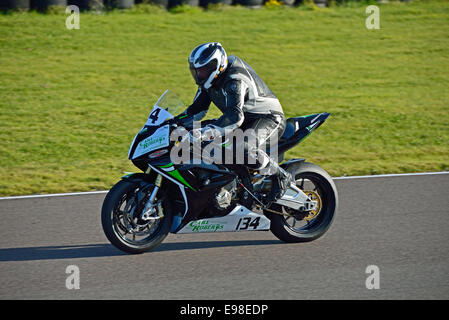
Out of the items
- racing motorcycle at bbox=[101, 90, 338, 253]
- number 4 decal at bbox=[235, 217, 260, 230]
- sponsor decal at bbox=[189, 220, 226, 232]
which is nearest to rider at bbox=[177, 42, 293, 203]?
racing motorcycle at bbox=[101, 90, 338, 253]

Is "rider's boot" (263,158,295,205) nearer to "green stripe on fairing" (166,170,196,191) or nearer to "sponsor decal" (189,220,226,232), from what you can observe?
"sponsor decal" (189,220,226,232)

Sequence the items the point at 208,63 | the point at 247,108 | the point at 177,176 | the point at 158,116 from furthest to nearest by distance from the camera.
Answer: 1. the point at 247,108
2. the point at 158,116
3. the point at 177,176
4. the point at 208,63

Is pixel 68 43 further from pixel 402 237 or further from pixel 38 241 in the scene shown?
pixel 402 237

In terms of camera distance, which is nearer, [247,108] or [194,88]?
[247,108]

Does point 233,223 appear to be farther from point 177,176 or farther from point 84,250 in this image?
point 84,250

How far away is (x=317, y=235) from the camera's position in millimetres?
6609

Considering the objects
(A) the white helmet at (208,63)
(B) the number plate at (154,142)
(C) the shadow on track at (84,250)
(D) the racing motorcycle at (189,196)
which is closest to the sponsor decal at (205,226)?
(D) the racing motorcycle at (189,196)

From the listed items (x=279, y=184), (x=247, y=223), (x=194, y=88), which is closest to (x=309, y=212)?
(x=279, y=184)

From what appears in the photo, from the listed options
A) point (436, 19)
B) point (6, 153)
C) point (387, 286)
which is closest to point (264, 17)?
point (436, 19)

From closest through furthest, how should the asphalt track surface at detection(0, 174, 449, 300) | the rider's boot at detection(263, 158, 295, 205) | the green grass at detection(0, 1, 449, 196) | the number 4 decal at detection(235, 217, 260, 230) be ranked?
the asphalt track surface at detection(0, 174, 449, 300) < the number 4 decal at detection(235, 217, 260, 230) < the rider's boot at detection(263, 158, 295, 205) < the green grass at detection(0, 1, 449, 196)

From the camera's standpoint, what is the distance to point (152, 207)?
6.02 meters

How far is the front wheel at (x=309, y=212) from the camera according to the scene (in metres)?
6.54

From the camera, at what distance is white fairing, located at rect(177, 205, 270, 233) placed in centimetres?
615

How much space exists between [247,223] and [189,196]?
23.8 inches
